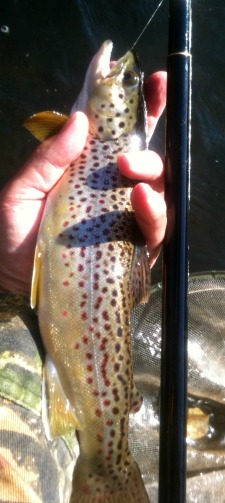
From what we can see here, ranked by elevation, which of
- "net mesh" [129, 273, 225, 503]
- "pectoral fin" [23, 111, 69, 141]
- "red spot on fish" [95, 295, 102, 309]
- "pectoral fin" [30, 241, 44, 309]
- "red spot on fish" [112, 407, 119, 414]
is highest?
"pectoral fin" [23, 111, 69, 141]

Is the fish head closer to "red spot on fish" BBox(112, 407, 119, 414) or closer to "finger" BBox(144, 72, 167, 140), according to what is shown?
"finger" BBox(144, 72, 167, 140)

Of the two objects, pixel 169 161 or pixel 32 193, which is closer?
pixel 169 161

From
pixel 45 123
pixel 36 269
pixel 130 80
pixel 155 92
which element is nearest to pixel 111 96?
pixel 130 80

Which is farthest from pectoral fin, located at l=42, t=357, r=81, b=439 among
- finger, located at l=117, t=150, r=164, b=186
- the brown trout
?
finger, located at l=117, t=150, r=164, b=186

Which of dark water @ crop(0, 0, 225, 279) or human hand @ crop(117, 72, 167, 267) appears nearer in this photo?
human hand @ crop(117, 72, 167, 267)

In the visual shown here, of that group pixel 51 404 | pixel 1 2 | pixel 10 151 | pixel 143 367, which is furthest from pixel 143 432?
pixel 1 2

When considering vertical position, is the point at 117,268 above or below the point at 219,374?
above

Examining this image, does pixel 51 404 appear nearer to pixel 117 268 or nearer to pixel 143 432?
pixel 117 268

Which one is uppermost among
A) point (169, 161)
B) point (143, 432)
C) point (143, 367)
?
point (169, 161)
